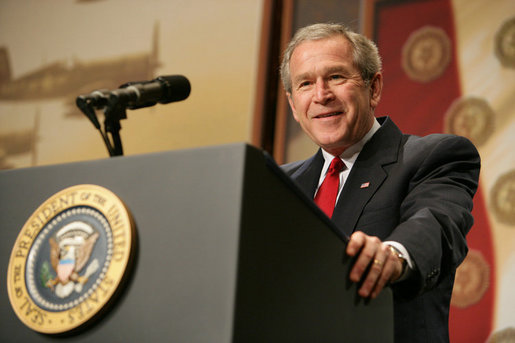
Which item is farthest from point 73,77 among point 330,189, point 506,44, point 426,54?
point 330,189

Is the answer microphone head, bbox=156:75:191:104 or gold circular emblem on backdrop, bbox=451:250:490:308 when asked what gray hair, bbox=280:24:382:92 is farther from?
gold circular emblem on backdrop, bbox=451:250:490:308

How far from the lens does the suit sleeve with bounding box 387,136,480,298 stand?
1.21 metres

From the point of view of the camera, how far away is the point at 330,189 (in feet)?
5.90

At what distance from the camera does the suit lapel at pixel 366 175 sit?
1605 mm

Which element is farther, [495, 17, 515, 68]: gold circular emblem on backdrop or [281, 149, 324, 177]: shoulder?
[495, 17, 515, 68]: gold circular emblem on backdrop

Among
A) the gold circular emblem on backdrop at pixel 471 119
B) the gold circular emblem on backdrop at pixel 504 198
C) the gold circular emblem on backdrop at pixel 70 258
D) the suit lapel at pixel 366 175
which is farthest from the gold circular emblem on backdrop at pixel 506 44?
the gold circular emblem on backdrop at pixel 70 258

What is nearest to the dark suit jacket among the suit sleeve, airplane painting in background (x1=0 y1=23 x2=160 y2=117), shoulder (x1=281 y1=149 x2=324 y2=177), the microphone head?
the suit sleeve

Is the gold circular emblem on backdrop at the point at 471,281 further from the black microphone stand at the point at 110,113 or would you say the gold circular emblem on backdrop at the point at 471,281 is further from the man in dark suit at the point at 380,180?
the black microphone stand at the point at 110,113

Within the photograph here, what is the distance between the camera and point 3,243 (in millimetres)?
978

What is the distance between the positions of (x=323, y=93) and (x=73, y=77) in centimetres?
294

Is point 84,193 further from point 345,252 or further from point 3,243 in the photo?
point 345,252

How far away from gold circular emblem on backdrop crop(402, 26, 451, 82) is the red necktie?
150cm

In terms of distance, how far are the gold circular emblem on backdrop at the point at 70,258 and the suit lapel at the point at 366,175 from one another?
2.87ft

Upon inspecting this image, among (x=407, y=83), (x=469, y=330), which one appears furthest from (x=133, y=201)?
(x=407, y=83)
